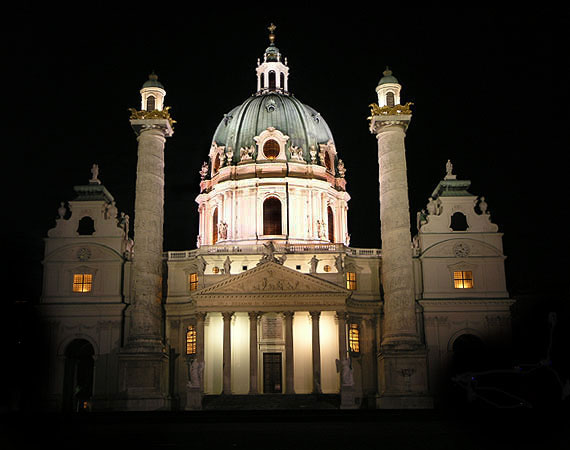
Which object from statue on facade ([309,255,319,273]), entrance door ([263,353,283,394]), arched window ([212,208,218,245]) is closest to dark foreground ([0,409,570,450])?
statue on facade ([309,255,319,273])

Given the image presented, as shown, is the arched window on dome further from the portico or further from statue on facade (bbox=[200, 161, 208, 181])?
the portico

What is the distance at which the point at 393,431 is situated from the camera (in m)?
28.0

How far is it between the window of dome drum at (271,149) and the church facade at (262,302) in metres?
8.46

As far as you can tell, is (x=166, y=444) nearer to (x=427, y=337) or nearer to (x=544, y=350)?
(x=544, y=350)

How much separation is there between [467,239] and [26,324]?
35.5 m

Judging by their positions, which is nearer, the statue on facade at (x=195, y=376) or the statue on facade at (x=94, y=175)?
the statue on facade at (x=195, y=376)

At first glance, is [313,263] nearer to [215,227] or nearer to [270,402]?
[270,402]

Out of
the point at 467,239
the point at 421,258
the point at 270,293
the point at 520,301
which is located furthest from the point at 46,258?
the point at 520,301

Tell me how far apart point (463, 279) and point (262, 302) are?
1702 centimetres

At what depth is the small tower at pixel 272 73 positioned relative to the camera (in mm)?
82812

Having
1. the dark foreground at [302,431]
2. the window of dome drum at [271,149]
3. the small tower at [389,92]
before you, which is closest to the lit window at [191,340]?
the window of dome drum at [271,149]

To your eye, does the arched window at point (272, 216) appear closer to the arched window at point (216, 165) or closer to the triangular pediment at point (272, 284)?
the arched window at point (216, 165)

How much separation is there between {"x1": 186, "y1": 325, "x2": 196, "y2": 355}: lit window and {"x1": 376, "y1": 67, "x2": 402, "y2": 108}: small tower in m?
24.8

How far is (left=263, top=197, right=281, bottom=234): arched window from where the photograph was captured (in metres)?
72.9
